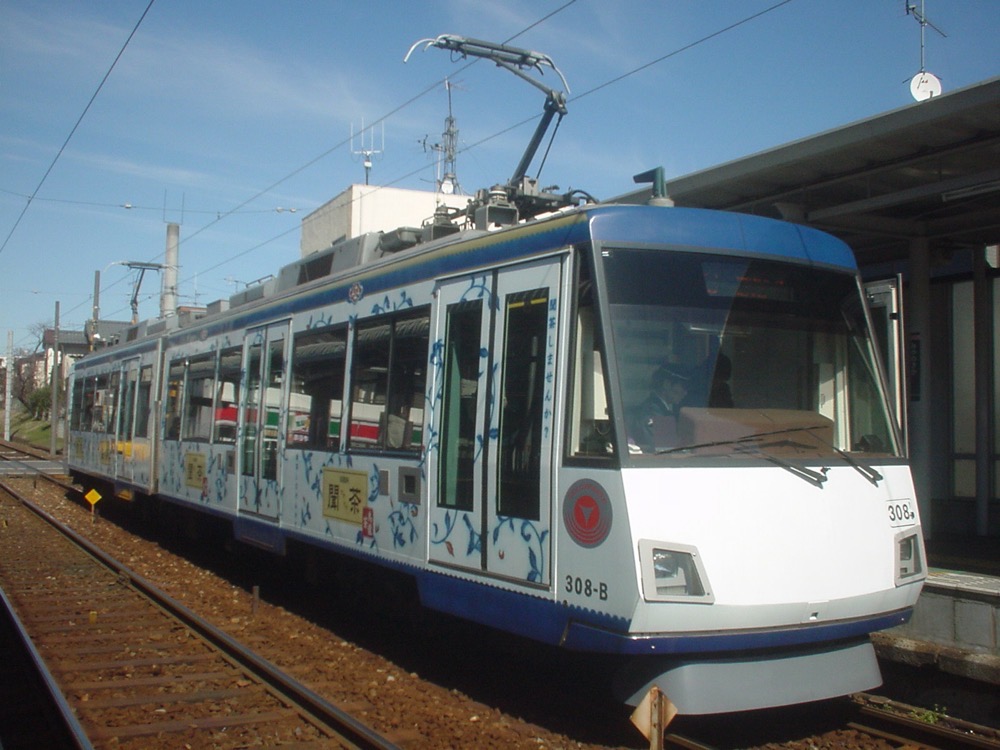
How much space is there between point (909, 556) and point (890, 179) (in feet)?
17.2

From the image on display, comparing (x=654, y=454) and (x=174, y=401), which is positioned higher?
(x=174, y=401)

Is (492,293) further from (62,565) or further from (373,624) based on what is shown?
(62,565)

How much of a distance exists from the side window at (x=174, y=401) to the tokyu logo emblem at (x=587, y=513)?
8.99 metres

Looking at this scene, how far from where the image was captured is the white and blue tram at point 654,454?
5.39 metres

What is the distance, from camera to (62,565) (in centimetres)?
1317

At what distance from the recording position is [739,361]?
19.7 ft

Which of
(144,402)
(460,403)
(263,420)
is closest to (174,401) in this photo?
(144,402)

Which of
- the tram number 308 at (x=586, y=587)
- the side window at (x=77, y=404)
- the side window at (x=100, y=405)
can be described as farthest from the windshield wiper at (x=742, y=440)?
the side window at (x=77, y=404)

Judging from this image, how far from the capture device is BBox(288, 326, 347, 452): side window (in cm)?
875

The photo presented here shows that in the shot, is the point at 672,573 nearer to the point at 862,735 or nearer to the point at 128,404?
the point at 862,735

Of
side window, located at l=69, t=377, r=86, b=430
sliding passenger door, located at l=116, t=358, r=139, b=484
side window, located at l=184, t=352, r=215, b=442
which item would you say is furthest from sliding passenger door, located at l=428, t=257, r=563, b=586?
side window, located at l=69, t=377, r=86, b=430

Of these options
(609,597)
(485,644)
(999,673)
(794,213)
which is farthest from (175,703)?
(794,213)

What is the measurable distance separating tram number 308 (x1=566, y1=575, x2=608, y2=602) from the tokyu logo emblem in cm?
20

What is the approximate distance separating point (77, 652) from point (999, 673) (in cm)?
682
